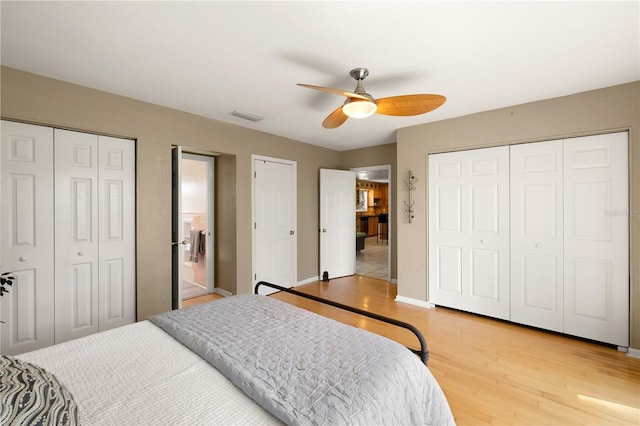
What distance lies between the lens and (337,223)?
5.25 meters

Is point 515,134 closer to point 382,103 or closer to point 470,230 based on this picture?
point 470,230

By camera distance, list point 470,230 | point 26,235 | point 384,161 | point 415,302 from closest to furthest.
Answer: point 26,235, point 470,230, point 415,302, point 384,161

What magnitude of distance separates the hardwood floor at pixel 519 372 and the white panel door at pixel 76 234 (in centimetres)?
253

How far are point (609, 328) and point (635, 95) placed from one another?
2161 mm

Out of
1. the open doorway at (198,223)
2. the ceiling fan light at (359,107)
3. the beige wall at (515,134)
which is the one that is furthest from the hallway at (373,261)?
the ceiling fan light at (359,107)

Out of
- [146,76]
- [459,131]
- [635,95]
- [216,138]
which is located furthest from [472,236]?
[146,76]

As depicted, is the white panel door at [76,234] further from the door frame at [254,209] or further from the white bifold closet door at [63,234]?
the door frame at [254,209]

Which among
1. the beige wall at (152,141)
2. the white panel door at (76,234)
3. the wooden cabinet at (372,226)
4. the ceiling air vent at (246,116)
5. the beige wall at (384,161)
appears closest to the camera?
the beige wall at (152,141)

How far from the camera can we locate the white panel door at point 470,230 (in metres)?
3.20

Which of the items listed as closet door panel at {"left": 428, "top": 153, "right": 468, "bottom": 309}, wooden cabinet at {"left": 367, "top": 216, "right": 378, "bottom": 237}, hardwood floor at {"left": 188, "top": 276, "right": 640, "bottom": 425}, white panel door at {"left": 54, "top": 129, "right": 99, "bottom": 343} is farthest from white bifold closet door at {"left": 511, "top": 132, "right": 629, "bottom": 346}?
wooden cabinet at {"left": 367, "top": 216, "right": 378, "bottom": 237}

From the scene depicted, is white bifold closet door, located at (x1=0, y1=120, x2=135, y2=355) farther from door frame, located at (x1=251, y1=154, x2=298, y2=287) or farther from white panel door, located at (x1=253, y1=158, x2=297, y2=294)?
white panel door, located at (x1=253, y1=158, x2=297, y2=294)

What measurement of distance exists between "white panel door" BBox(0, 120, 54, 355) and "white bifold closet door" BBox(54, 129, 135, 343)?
2.7 inches

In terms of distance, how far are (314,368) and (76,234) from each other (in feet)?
8.81

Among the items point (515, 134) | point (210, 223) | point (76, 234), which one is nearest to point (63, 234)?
point (76, 234)
